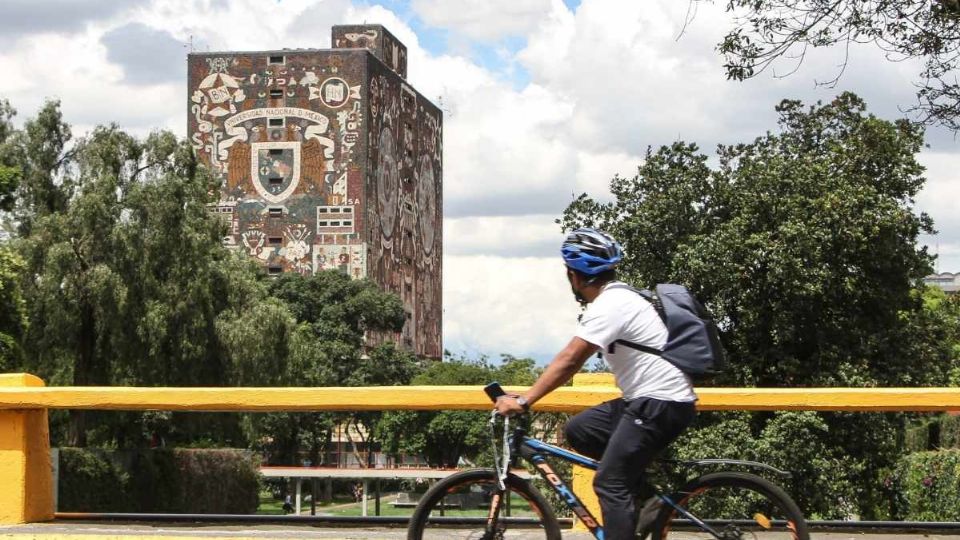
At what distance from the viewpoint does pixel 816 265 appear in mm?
35406

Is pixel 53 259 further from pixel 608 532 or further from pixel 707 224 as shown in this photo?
pixel 608 532

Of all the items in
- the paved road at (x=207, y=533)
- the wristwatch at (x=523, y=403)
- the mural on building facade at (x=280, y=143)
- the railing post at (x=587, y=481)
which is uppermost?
the mural on building facade at (x=280, y=143)

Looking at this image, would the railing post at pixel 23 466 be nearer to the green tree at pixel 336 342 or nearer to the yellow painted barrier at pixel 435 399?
the yellow painted barrier at pixel 435 399

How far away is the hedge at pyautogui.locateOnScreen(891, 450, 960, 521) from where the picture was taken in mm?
26059

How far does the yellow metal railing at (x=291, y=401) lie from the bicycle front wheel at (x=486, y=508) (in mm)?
1896

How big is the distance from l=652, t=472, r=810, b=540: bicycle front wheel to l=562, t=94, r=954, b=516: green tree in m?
27.5

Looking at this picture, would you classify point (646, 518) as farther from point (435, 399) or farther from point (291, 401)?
point (291, 401)

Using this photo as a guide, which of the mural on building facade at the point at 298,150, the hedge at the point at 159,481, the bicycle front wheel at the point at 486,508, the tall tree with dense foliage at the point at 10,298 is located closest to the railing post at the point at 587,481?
the bicycle front wheel at the point at 486,508

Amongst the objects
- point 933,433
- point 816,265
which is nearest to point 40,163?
point 816,265

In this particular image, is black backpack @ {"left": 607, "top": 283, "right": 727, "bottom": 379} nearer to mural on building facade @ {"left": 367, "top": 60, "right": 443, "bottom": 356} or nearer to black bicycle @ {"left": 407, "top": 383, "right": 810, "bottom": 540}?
black bicycle @ {"left": 407, "top": 383, "right": 810, "bottom": 540}

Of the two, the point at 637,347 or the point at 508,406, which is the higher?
the point at 637,347

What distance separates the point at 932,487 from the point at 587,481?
68.9ft

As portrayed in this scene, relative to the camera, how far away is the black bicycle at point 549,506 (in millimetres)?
6355

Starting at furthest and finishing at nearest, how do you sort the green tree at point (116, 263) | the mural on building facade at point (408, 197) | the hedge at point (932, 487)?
the mural on building facade at point (408, 197) < the green tree at point (116, 263) < the hedge at point (932, 487)
